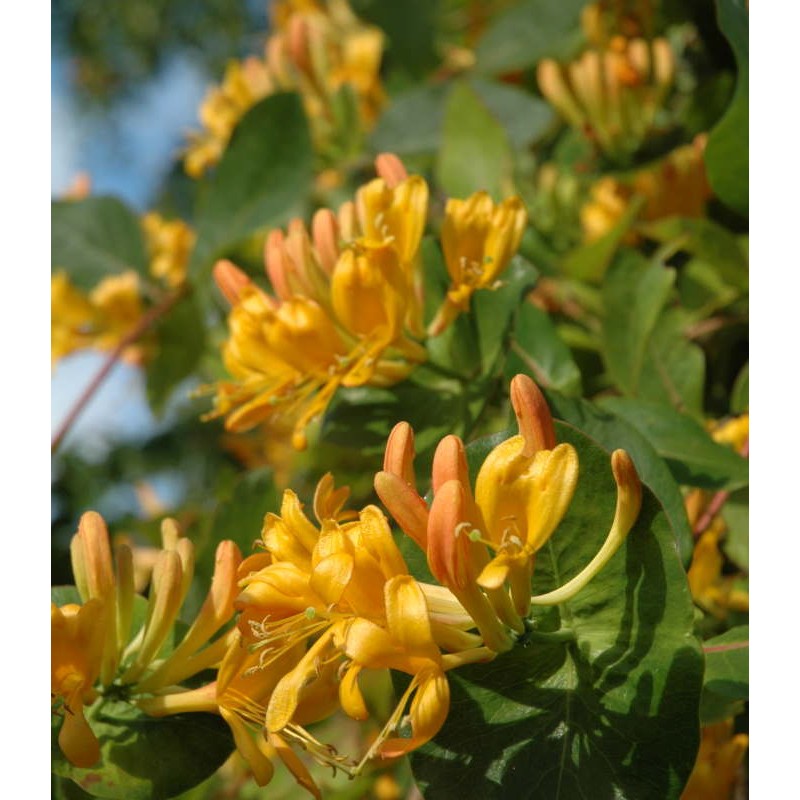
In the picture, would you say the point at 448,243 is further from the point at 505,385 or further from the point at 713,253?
the point at 713,253

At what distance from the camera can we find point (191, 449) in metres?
1.89

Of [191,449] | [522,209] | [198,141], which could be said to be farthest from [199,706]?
[191,449]

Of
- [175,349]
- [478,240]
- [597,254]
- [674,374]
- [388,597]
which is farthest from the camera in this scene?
[175,349]

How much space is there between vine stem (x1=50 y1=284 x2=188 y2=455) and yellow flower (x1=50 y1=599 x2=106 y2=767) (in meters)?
0.35


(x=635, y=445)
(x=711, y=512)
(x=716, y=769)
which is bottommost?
(x=716, y=769)

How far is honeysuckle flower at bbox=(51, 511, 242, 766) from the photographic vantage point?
56 cm

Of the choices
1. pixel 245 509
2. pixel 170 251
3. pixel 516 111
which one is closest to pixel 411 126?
pixel 516 111

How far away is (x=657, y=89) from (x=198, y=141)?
58cm

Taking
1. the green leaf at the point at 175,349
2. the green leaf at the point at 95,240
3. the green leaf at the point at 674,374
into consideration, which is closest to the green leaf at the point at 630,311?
the green leaf at the point at 674,374

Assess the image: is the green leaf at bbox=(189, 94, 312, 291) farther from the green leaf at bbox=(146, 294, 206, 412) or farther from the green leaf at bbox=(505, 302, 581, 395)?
the green leaf at bbox=(505, 302, 581, 395)

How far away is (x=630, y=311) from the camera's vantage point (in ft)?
2.79

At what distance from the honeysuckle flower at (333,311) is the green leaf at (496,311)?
41 millimetres

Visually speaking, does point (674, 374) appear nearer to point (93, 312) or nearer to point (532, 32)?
point (532, 32)

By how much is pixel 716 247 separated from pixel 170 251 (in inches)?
26.1
